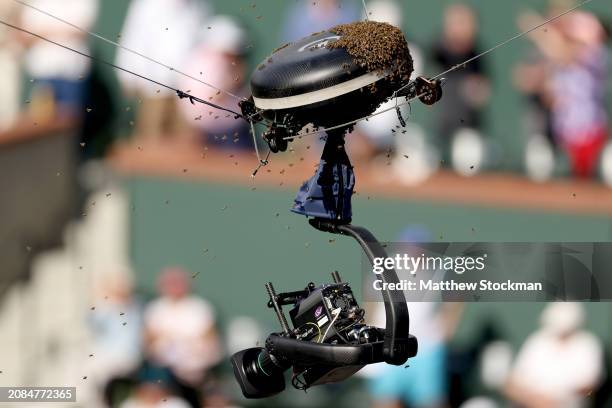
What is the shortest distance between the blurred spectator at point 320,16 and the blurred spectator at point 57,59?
6.26 ft

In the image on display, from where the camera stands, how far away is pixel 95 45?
1316cm

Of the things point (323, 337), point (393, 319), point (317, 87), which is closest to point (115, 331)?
point (323, 337)

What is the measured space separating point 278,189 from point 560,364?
2.62 metres

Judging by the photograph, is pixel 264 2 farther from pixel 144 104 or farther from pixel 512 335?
pixel 512 335

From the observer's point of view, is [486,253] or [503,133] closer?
[486,253]

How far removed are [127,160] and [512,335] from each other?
3.54 metres

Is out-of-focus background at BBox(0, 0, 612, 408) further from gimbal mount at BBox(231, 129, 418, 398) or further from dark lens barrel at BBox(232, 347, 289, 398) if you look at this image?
gimbal mount at BBox(231, 129, 418, 398)

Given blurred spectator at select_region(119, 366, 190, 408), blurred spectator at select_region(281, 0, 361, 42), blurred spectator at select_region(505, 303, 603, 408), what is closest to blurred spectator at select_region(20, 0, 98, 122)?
blurred spectator at select_region(281, 0, 361, 42)

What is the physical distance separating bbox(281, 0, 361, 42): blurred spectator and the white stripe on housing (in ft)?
11.6

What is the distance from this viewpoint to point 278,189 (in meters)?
12.5

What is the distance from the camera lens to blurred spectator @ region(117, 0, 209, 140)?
12.3 m

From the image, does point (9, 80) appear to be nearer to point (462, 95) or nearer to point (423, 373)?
point (462, 95)

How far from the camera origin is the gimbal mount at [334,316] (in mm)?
7793

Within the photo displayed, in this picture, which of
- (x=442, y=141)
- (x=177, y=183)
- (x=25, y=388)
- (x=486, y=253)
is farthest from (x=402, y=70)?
(x=25, y=388)
